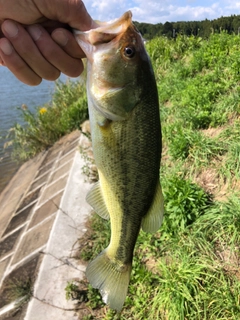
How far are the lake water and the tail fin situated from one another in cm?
871

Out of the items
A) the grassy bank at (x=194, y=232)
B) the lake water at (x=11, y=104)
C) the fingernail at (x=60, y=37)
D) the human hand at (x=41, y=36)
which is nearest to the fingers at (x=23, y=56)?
the human hand at (x=41, y=36)

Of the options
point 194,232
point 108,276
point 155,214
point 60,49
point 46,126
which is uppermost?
point 60,49

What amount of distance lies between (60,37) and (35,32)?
16cm

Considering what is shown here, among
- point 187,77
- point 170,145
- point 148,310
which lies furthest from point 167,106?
point 148,310

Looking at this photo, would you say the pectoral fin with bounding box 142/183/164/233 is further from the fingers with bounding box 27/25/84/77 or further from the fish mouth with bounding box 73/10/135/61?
the fingers with bounding box 27/25/84/77

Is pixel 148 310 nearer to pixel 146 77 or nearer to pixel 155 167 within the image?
pixel 155 167

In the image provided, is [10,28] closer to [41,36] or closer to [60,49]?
[41,36]

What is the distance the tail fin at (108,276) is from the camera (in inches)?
90.7

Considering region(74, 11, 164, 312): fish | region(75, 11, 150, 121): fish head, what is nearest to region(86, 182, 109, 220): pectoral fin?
region(74, 11, 164, 312): fish

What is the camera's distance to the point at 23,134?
11211 millimetres

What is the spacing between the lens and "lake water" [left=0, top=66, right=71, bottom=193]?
458 inches

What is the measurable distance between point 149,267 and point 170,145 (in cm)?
198

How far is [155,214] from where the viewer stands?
2.14 m

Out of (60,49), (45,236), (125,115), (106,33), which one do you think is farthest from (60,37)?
(45,236)
